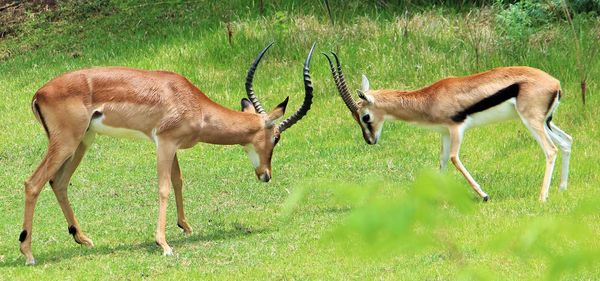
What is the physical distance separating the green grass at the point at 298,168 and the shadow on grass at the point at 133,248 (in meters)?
0.03

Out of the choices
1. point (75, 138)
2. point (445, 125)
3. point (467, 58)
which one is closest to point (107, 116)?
point (75, 138)

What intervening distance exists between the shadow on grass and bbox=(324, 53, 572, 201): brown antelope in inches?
72.9

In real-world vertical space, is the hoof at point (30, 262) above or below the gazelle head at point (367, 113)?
above

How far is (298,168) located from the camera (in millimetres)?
10352

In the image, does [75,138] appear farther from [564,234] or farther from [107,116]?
[564,234]

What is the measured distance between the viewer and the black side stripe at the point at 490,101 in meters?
8.43

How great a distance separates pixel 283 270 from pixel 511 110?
2.90 meters

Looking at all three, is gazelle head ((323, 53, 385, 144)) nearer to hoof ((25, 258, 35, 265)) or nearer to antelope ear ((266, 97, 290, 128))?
antelope ear ((266, 97, 290, 128))

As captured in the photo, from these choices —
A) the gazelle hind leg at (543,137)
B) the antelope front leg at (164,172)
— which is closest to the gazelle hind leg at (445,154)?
the gazelle hind leg at (543,137)

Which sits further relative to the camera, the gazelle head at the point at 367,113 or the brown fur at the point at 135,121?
the gazelle head at the point at 367,113

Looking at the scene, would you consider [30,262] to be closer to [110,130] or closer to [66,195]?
[66,195]

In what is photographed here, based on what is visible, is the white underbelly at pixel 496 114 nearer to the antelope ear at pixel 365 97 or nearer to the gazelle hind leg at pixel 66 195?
the antelope ear at pixel 365 97

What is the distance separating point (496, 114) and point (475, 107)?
0.19 m

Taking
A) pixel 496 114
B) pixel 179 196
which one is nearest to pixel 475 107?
pixel 496 114
